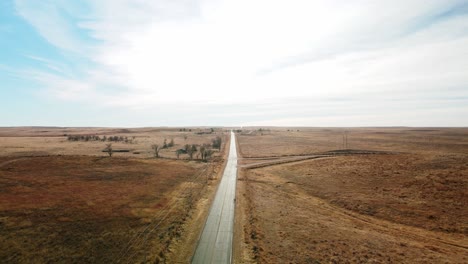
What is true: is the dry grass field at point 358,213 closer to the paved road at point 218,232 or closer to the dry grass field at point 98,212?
the paved road at point 218,232

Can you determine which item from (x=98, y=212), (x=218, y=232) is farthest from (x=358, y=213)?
(x=98, y=212)

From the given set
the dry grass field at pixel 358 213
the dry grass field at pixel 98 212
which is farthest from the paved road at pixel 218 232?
Answer: the dry grass field at pixel 358 213

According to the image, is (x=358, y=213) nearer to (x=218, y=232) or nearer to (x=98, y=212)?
(x=218, y=232)

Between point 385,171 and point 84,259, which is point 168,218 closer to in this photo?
point 84,259

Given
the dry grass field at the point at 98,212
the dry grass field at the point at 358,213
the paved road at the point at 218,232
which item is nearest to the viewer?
the paved road at the point at 218,232

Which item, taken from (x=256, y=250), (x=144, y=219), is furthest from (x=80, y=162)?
(x=256, y=250)

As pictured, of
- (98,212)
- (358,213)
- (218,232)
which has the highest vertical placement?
(98,212)

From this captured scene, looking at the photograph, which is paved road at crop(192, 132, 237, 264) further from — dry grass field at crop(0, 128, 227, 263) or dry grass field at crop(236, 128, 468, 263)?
dry grass field at crop(236, 128, 468, 263)
